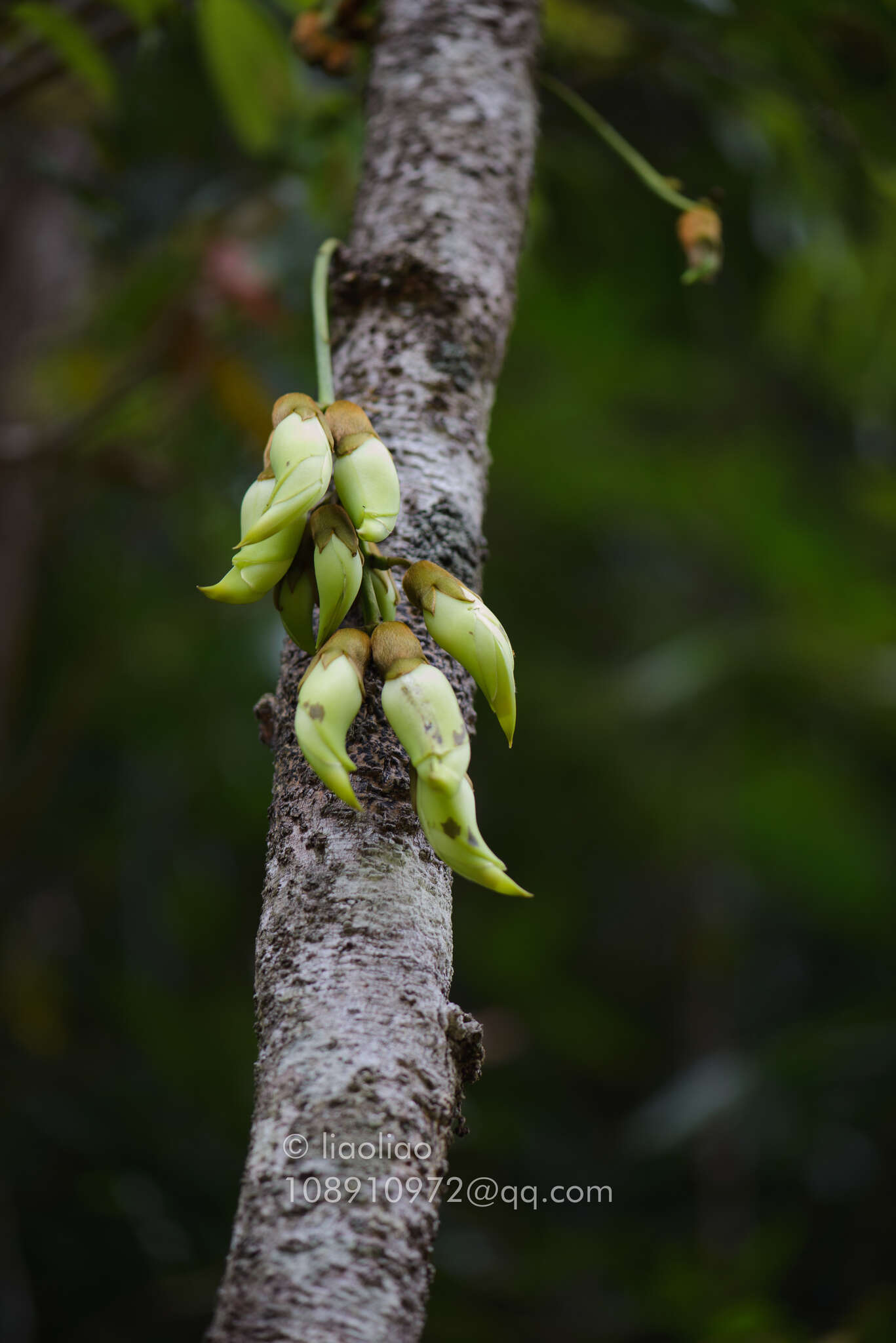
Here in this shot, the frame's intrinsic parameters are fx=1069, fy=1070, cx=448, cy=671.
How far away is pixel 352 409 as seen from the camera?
675 millimetres

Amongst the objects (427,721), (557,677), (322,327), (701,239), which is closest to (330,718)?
(427,721)

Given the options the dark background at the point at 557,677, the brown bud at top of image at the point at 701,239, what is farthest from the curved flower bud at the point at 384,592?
the dark background at the point at 557,677

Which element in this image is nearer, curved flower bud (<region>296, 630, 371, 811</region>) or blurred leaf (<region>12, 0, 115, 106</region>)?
curved flower bud (<region>296, 630, 371, 811</region>)

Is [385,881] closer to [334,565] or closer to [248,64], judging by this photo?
[334,565]

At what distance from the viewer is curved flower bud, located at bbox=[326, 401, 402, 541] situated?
0.63 meters

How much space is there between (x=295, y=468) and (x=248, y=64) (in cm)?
130

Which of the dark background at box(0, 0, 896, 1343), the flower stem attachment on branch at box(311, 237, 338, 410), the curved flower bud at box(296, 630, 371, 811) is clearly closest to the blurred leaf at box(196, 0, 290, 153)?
the dark background at box(0, 0, 896, 1343)

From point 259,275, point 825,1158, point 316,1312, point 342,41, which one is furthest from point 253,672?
point 825,1158

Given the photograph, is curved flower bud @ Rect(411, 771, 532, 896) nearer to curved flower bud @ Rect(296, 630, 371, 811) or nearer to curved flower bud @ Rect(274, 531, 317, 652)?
curved flower bud @ Rect(296, 630, 371, 811)

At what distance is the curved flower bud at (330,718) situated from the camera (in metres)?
0.57

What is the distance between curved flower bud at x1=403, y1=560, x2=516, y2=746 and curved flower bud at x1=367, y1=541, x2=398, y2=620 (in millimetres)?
36

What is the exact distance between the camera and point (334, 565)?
24.4 inches

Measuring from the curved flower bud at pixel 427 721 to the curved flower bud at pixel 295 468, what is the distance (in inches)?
4.2

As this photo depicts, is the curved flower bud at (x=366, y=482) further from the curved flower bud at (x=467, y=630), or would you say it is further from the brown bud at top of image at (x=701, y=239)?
the brown bud at top of image at (x=701, y=239)
